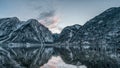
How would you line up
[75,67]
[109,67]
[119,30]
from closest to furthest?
[109,67] < [75,67] < [119,30]

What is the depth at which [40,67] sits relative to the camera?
4466 cm

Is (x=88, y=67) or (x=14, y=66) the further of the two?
(x=14, y=66)

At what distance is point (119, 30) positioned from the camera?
6781 inches

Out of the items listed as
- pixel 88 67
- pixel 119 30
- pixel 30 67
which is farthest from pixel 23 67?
pixel 119 30

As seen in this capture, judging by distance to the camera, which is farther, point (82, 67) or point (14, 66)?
point (14, 66)

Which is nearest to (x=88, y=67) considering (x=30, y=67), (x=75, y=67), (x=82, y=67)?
(x=82, y=67)

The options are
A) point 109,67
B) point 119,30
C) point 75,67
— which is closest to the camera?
point 109,67

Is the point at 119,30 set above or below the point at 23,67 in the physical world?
above

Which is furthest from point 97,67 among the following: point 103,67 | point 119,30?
point 119,30

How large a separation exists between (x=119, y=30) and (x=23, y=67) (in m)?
136

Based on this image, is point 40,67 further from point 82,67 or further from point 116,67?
point 116,67

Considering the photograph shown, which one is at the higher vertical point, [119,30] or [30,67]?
[119,30]

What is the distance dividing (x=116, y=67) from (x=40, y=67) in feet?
44.0

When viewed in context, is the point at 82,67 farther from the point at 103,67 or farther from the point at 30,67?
the point at 30,67
